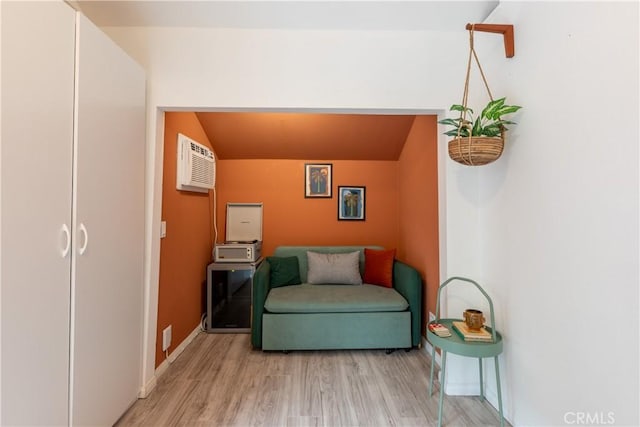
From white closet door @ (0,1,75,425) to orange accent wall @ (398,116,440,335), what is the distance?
7.63 ft

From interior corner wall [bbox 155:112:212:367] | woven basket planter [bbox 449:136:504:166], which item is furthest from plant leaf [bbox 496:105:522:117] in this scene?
interior corner wall [bbox 155:112:212:367]

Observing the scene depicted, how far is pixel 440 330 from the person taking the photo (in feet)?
5.35

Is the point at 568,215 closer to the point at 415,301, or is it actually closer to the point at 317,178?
the point at 415,301

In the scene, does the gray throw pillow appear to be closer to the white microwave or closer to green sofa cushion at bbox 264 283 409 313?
green sofa cushion at bbox 264 283 409 313

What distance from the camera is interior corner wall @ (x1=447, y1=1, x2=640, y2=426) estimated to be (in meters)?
1.02

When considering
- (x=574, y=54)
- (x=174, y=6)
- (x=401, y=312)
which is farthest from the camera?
(x=401, y=312)

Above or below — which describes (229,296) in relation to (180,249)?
below

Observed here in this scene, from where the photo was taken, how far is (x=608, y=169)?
3.52ft

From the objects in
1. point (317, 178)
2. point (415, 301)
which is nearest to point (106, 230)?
point (415, 301)

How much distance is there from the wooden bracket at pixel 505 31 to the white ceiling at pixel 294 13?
0.83 ft

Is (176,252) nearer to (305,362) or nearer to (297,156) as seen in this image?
(305,362)

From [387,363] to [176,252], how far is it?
Result: 1961 millimetres

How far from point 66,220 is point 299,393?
1.65m

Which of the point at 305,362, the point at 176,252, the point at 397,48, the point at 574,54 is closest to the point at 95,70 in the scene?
the point at 176,252
